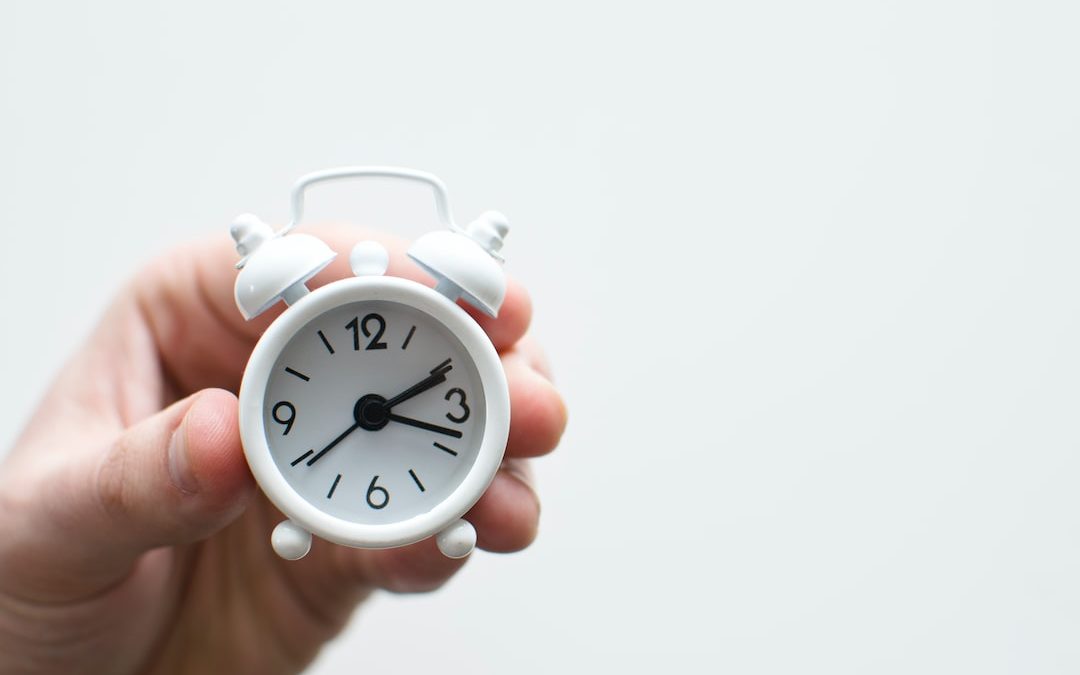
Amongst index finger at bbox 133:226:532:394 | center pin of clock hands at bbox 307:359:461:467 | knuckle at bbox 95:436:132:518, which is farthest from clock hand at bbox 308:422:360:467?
index finger at bbox 133:226:532:394

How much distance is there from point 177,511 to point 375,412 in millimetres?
255

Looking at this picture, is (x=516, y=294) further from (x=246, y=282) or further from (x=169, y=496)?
(x=169, y=496)

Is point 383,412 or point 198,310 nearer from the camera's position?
point 383,412

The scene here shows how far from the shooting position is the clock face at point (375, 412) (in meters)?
1.01

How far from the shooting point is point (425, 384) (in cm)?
103

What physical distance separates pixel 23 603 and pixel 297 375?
2.04 ft

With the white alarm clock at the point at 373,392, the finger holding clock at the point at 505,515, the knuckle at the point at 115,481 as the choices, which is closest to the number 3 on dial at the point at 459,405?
the white alarm clock at the point at 373,392

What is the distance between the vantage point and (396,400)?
1021 mm

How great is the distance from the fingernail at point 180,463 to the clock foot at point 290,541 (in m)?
0.11

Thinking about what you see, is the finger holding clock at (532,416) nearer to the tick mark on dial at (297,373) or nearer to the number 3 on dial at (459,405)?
the number 3 on dial at (459,405)

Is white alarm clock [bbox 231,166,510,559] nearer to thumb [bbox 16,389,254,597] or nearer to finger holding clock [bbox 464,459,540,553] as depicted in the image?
thumb [bbox 16,389,254,597]

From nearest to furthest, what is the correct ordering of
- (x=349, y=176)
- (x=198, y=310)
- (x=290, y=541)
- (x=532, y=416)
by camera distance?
(x=290, y=541) < (x=349, y=176) < (x=532, y=416) < (x=198, y=310)

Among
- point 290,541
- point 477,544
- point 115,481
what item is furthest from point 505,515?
point 115,481

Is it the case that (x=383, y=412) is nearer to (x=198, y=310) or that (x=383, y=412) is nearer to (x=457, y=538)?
(x=457, y=538)
